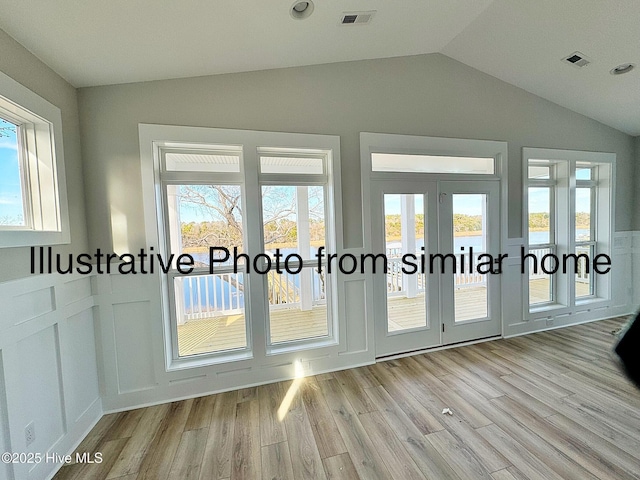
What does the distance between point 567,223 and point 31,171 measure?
17.5 ft

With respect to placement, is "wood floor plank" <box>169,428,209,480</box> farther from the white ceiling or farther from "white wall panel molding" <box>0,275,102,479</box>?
the white ceiling

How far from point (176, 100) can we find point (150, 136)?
1.20 ft

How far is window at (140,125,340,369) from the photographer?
2314 millimetres

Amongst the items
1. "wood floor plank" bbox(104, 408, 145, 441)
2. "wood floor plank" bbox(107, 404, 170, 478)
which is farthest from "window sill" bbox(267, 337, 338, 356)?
"wood floor plank" bbox(104, 408, 145, 441)

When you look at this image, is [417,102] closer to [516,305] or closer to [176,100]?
[176,100]

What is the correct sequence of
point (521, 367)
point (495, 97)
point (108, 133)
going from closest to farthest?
point (108, 133) → point (521, 367) → point (495, 97)

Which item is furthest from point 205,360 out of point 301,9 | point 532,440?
point 301,9

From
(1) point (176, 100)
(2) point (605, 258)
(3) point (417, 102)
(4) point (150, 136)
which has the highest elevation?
(3) point (417, 102)

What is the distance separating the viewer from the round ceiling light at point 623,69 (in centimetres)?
247

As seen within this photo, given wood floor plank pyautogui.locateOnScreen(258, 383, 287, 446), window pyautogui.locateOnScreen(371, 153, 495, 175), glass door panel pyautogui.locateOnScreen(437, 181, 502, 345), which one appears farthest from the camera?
glass door panel pyautogui.locateOnScreen(437, 181, 502, 345)

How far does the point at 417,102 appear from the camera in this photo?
276 centimetres

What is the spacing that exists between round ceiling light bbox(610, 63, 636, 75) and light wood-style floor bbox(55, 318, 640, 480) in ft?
9.15

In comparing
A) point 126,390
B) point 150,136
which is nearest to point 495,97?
point 150,136

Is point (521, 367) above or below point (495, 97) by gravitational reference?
below
